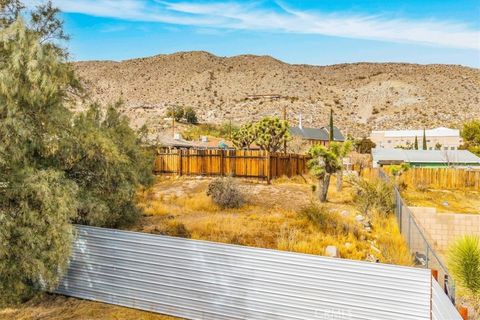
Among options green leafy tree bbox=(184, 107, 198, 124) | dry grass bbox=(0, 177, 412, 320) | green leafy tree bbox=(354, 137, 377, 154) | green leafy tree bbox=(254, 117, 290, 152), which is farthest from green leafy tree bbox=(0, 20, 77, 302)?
green leafy tree bbox=(184, 107, 198, 124)

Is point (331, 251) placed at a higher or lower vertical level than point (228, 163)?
lower

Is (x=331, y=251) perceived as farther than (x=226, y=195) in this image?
No

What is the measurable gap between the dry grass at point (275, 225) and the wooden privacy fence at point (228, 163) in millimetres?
3786

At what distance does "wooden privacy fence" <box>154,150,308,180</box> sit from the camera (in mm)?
24906

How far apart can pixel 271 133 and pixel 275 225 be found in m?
16.5

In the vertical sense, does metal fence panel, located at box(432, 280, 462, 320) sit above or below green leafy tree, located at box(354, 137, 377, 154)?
above

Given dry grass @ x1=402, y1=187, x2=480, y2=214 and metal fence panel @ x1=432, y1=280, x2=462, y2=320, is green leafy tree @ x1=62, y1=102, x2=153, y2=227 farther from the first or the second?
dry grass @ x1=402, y1=187, x2=480, y2=214

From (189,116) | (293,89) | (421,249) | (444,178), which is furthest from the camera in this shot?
(293,89)

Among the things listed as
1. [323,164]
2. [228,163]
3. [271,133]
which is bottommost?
[228,163]

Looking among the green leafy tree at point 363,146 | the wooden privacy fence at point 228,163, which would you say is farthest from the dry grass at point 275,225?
the green leafy tree at point 363,146

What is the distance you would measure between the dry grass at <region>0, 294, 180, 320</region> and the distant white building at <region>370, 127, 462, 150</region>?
57041 mm

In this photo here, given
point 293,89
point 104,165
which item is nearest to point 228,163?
point 104,165

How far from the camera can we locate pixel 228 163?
25.7 m

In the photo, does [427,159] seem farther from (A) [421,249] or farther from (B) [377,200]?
(A) [421,249]
